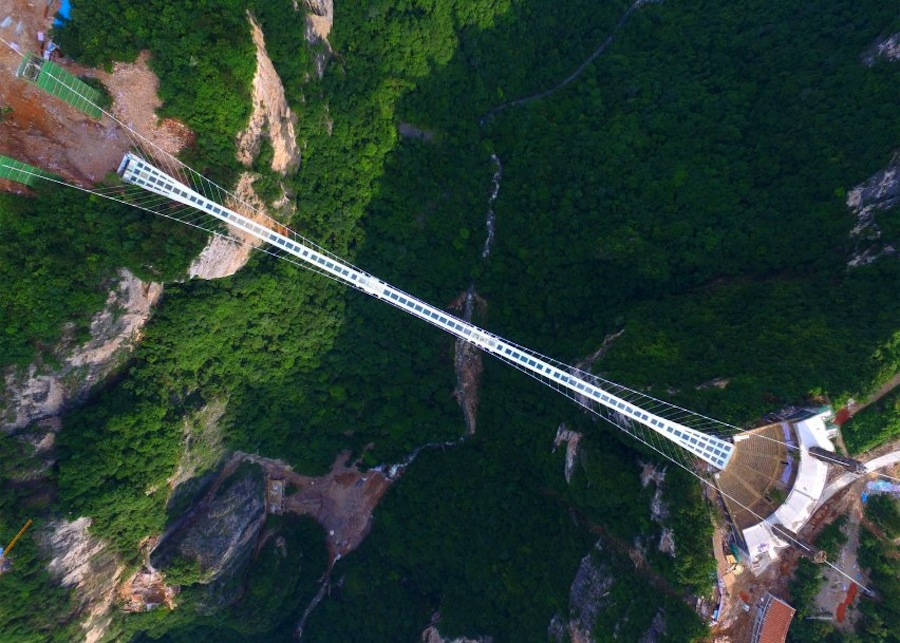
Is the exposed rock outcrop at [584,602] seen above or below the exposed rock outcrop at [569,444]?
below

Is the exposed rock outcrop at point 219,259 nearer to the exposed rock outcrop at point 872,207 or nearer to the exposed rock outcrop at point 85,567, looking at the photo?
the exposed rock outcrop at point 85,567

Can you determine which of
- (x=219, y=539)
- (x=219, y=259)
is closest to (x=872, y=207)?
(x=219, y=259)

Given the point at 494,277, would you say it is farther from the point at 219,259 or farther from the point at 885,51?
the point at 885,51

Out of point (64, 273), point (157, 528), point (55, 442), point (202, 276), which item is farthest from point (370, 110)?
point (157, 528)

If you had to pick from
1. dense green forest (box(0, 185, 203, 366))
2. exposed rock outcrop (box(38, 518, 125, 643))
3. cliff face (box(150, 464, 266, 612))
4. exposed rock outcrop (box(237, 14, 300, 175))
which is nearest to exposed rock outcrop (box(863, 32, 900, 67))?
exposed rock outcrop (box(237, 14, 300, 175))

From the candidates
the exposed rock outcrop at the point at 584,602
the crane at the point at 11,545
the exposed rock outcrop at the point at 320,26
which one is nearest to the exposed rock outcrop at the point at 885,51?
the exposed rock outcrop at the point at 320,26

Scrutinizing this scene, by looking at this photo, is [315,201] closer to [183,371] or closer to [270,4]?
[270,4]
